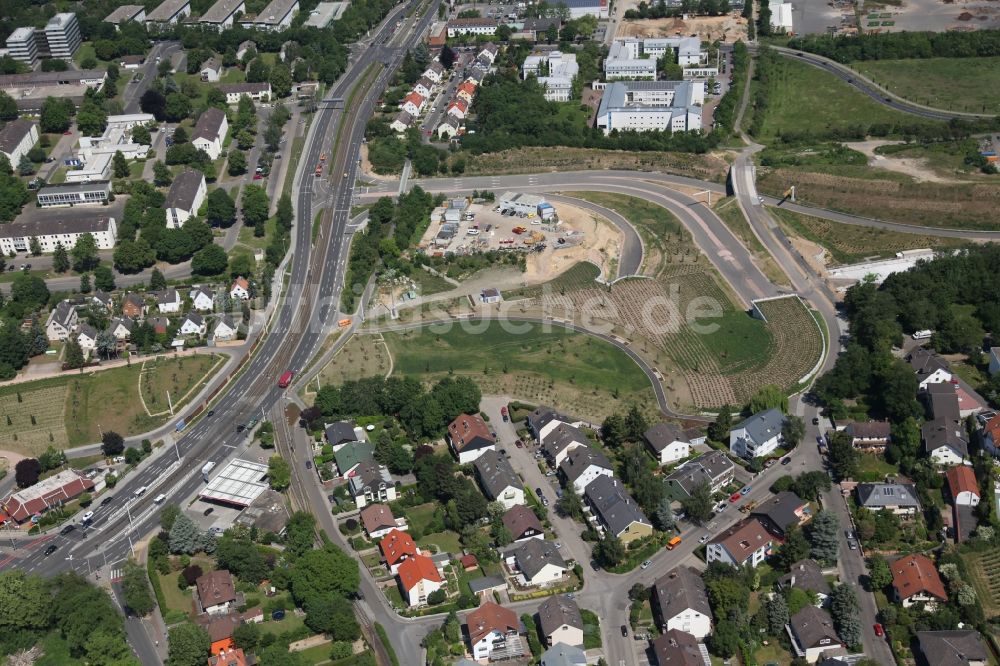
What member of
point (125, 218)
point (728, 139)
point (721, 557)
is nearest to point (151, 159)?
point (125, 218)

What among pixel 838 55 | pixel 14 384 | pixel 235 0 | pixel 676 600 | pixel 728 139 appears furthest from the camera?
pixel 235 0

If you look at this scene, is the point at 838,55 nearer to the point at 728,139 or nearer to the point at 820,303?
the point at 728,139

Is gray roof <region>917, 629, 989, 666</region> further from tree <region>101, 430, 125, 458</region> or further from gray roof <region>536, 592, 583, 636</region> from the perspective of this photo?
tree <region>101, 430, 125, 458</region>

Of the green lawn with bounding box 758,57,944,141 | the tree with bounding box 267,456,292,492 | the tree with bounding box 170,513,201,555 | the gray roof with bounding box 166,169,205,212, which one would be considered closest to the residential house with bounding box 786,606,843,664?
the tree with bounding box 267,456,292,492

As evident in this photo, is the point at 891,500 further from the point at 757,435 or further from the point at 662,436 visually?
the point at 662,436

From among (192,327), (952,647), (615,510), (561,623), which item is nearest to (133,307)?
(192,327)

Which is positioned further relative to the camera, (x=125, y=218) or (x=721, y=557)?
(x=125, y=218)
